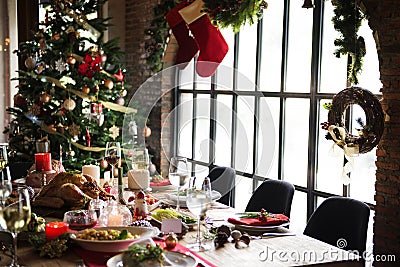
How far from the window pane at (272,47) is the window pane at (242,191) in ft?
2.64

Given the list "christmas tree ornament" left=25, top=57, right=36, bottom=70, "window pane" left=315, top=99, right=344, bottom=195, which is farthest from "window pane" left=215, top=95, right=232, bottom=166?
"christmas tree ornament" left=25, top=57, right=36, bottom=70

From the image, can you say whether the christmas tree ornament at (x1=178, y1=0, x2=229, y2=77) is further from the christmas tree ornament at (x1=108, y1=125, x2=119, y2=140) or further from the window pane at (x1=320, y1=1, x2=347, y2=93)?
the christmas tree ornament at (x1=108, y1=125, x2=119, y2=140)

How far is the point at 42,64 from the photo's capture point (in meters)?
5.74

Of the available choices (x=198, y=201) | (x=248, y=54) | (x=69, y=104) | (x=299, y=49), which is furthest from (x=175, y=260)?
(x=69, y=104)

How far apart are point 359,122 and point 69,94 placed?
2976 millimetres

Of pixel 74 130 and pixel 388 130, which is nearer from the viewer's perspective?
pixel 388 130

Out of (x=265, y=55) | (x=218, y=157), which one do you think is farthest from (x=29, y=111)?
(x=265, y=55)

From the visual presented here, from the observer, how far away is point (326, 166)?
418 centimetres

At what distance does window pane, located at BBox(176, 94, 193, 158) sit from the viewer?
607 cm

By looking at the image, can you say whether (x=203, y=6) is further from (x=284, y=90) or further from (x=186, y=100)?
(x=186, y=100)

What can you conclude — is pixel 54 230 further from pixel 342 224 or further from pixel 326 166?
pixel 326 166

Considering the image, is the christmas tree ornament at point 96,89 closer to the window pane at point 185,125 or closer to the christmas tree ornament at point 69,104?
the christmas tree ornament at point 69,104

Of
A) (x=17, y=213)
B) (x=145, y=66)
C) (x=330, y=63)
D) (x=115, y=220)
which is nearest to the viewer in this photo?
(x=17, y=213)

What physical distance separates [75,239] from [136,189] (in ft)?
4.11
